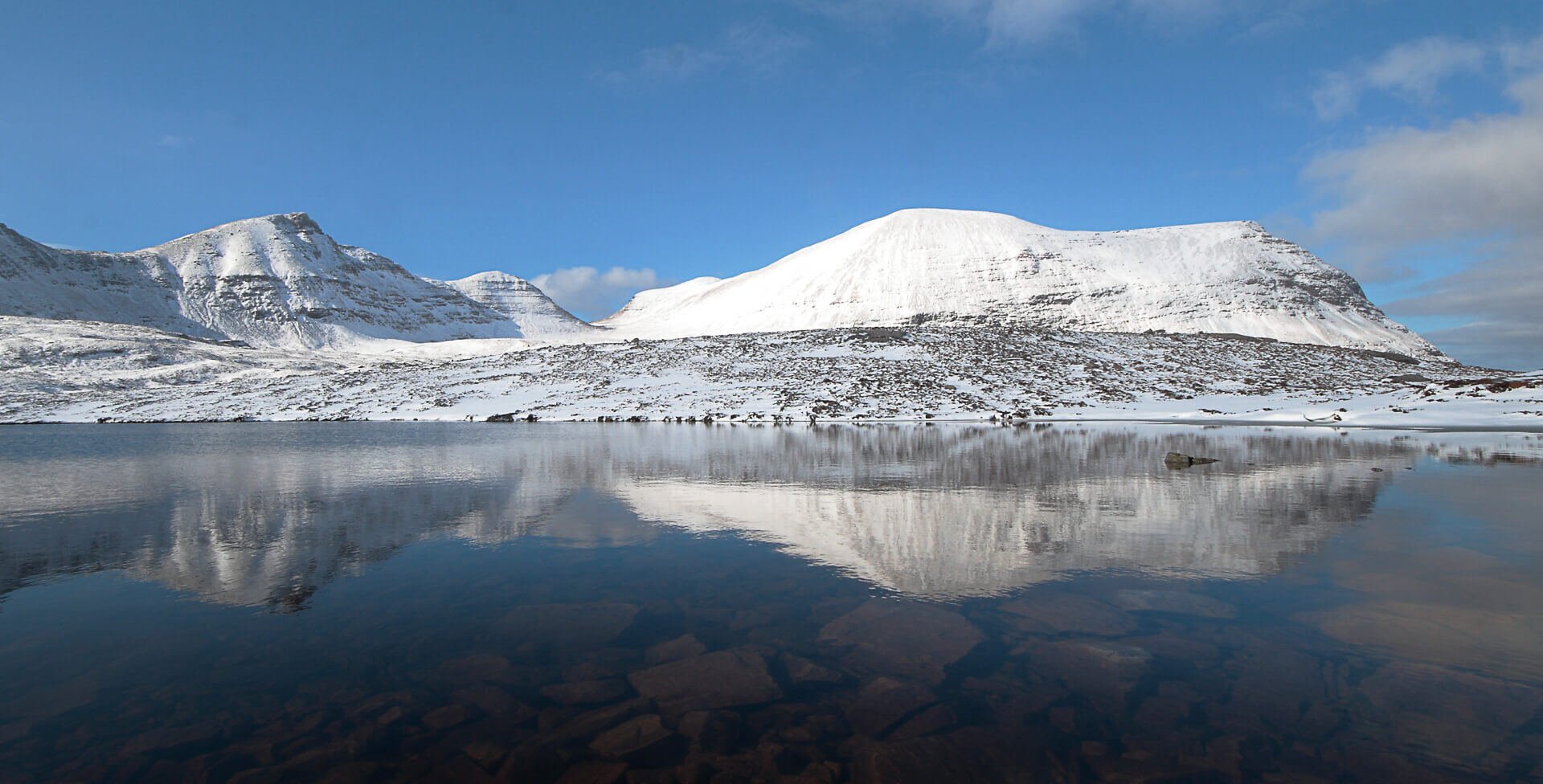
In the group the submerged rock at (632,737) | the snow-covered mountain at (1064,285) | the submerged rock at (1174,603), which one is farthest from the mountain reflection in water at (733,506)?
the snow-covered mountain at (1064,285)

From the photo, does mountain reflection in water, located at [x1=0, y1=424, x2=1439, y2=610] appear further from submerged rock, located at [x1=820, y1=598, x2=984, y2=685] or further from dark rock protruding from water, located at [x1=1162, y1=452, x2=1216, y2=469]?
submerged rock, located at [x1=820, y1=598, x2=984, y2=685]

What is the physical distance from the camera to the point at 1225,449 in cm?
2527

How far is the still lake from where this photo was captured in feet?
16.4

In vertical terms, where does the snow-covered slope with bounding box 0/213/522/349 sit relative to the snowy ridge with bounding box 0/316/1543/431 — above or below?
above

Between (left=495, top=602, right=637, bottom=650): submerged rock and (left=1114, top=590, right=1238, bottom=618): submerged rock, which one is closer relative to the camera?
(left=495, top=602, right=637, bottom=650): submerged rock

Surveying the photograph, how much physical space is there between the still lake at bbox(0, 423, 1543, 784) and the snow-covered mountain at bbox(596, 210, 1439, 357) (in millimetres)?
107834

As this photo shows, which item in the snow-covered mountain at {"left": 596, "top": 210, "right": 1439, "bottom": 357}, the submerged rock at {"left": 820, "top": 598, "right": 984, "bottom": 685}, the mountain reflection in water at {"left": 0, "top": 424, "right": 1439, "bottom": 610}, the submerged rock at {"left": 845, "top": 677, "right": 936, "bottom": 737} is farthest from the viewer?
the snow-covered mountain at {"left": 596, "top": 210, "right": 1439, "bottom": 357}

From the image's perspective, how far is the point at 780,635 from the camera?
7.18 metres

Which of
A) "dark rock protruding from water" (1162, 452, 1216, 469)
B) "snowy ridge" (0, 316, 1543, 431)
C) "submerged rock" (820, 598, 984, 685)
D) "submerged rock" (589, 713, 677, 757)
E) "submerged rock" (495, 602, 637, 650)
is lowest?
"submerged rock" (589, 713, 677, 757)

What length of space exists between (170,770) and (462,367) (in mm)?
74148

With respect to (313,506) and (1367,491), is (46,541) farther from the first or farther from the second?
(1367,491)

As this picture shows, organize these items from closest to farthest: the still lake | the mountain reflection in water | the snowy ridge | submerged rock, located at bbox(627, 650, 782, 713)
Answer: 1. the still lake
2. submerged rock, located at bbox(627, 650, 782, 713)
3. the mountain reflection in water
4. the snowy ridge

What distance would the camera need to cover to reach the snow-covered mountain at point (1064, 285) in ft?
367

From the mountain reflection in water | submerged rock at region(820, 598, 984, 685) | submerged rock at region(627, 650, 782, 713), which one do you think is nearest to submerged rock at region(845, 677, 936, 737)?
submerged rock at region(820, 598, 984, 685)
